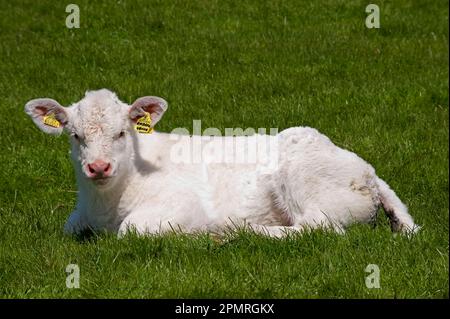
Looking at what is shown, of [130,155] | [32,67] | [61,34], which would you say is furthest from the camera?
[61,34]

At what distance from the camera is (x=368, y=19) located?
16.4m

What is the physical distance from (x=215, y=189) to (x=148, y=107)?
100cm

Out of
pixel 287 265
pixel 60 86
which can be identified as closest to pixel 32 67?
pixel 60 86

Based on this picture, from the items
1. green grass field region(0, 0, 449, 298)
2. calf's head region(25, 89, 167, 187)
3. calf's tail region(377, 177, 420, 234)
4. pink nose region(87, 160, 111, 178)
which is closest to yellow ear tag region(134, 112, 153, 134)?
calf's head region(25, 89, 167, 187)

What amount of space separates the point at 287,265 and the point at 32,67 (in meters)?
9.24

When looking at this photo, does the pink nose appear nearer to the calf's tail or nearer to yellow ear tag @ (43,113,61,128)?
yellow ear tag @ (43,113,61,128)

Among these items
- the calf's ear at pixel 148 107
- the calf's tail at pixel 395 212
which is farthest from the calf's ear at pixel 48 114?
the calf's tail at pixel 395 212

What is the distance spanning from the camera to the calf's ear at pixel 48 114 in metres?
8.09

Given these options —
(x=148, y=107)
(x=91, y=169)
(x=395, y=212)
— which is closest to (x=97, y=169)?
(x=91, y=169)

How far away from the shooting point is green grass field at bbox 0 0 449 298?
21.4 ft

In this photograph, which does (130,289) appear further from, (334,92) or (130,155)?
(334,92)
